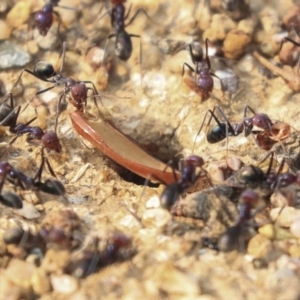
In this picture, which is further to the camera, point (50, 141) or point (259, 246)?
point (50, 141)

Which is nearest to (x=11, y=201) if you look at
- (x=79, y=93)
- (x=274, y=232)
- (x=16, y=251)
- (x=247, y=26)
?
(x=16, y=251)

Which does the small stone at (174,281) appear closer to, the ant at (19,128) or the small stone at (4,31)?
the ant at (19,128)

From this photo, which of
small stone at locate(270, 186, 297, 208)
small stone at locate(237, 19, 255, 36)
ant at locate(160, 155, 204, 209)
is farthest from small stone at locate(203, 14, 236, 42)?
small stone at locate(270, 186, 297, 208)

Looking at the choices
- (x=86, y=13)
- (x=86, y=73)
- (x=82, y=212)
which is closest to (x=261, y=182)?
(x=82, y=212)

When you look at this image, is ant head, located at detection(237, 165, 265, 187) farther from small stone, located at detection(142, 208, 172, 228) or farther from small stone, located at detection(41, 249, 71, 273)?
small stone, located at detection(41, 249, 71, 273)

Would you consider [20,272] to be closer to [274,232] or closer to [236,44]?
[274,232]

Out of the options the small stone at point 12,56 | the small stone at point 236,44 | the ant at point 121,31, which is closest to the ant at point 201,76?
the small stone at point 236,44
